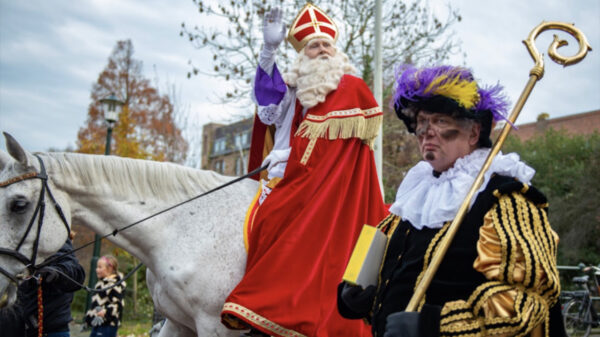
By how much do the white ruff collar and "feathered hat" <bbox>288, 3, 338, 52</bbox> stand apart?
250cm

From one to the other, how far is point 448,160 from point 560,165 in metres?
25.6

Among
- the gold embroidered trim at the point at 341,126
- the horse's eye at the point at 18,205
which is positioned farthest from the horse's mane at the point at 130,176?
the gold embroidered trim at the point at 341,126

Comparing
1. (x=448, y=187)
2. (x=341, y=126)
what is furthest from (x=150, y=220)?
(x=448, y=187)

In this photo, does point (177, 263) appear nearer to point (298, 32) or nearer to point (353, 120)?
point (353, 120)

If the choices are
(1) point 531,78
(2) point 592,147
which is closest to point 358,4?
(1) point 531,78

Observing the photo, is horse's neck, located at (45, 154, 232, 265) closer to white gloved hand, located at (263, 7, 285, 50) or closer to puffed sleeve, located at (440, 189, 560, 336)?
white gloved hand, located at (263, 7, 285, 50)

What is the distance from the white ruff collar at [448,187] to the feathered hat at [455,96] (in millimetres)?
151

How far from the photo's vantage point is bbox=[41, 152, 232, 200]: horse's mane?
4.32m

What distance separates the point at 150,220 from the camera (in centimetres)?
427

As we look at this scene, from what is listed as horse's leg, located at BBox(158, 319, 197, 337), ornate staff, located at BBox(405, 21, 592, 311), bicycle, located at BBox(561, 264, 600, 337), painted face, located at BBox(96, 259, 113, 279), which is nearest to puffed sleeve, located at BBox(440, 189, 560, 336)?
ornate staff, located at BBox(405, 21, 592, 311)

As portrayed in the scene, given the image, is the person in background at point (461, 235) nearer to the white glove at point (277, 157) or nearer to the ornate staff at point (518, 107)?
the ornate staff at point (518, 107)

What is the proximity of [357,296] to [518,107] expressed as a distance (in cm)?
108

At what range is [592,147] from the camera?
23.7 metres

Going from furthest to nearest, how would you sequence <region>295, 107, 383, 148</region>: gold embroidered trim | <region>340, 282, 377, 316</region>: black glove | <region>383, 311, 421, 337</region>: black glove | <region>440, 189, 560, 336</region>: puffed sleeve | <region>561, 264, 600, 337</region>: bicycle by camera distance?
<region>561, 264, 600, 337</region>: bicycle → <region>295, 107, 383, 148</region>: gold embroidered trim → <region>340, 282, 377, 316</region>: black glove → <region>383, 311, 421, 337</region>: black glove → <region>440, 189, 560, 336</region>: puffed sleeve
